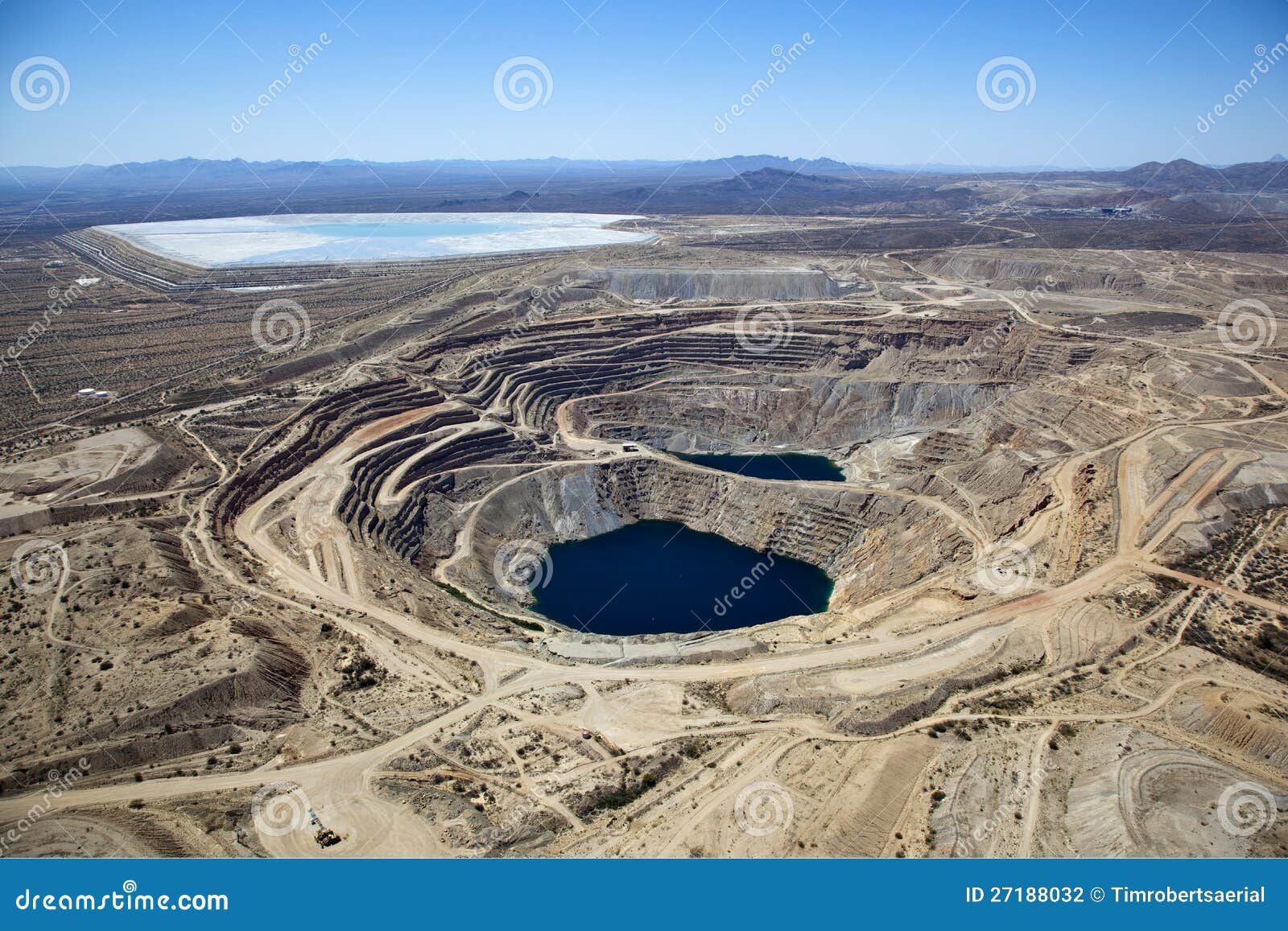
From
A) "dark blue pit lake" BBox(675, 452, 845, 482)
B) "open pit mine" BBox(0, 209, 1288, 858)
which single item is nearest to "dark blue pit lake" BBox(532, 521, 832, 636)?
"open pit mine" BBox(0, 209, 1288, 858)

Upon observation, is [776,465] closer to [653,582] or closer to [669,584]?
[669,584]

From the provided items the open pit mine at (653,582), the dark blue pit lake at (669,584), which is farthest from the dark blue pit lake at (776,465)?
the dark blue pit lake at (669,584)

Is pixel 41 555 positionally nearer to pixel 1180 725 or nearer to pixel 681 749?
pixel 681 749

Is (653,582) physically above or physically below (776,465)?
below

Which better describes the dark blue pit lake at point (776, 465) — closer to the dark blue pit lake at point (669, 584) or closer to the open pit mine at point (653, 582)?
the open pit mine at point (653, 582)

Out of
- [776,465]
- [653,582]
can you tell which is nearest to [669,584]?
[653,582]

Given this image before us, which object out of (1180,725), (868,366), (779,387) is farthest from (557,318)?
(1180,725)

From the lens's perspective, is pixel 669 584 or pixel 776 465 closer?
pixel 669 584

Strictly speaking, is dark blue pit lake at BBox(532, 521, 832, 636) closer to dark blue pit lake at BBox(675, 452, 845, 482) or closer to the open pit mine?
the open pit mine
